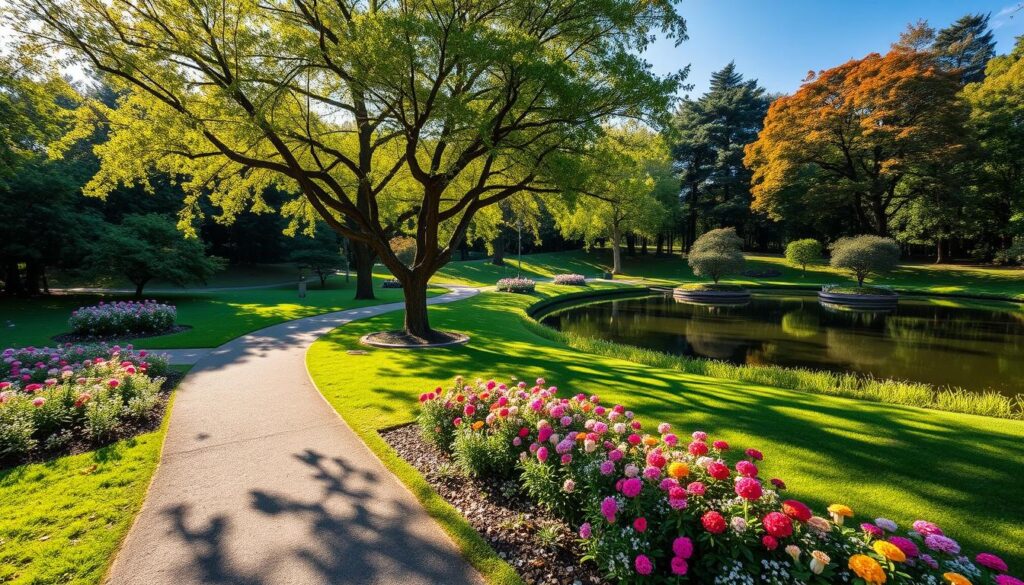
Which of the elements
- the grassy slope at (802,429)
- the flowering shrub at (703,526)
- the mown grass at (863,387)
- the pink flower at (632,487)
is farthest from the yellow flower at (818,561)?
the mown grass at (863,387)

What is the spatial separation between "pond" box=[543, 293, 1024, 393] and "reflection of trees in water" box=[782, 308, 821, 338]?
42 millimetres

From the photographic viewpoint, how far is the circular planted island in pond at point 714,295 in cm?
2669

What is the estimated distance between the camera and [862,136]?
111 feet

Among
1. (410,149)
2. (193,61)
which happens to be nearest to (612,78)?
(410,149)

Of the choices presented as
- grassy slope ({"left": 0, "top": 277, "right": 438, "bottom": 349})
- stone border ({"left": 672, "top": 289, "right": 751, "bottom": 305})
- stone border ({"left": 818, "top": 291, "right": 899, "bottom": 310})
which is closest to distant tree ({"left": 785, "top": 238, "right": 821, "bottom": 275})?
stone border ({"left": 818, "top": 291, "right": 899, "bottom": 310})

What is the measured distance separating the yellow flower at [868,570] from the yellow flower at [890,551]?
0.39 feet

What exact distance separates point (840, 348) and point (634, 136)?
9949 millimetres

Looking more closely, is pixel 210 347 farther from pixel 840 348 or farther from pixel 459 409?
pixel 840 348

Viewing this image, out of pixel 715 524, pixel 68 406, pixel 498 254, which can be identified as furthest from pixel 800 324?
pixel 498 254

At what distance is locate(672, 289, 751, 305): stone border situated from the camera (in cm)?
2667

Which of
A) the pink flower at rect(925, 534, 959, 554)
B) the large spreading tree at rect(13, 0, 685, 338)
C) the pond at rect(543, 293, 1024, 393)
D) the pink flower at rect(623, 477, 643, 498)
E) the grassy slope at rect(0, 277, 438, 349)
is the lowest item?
the pond at rect(543, 293, 1024, 393)

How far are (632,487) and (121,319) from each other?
1497cm

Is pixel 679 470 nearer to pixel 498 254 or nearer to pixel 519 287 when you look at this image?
pixel 519 287

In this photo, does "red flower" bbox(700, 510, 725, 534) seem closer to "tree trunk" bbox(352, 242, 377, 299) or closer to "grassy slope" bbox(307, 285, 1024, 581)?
"grassy slope" bbox(307, 285, 1024, 581)
